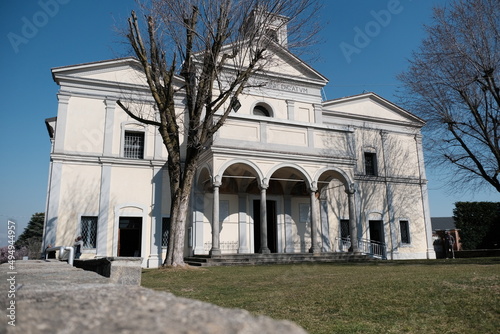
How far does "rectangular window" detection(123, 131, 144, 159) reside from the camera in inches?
722

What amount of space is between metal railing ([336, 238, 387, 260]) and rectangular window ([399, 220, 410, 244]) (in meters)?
1.99

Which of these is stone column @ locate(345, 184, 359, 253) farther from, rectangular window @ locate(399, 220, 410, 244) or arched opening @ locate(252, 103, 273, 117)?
rectangular window @ locate(399, 220, 410, 244)

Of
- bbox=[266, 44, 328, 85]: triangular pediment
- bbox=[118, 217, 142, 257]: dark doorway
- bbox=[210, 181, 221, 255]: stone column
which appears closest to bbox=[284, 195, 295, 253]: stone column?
bbox=[210, 181, 221, 255]: stone column

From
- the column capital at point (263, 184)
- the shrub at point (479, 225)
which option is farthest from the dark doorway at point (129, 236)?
the shrub at point (479, 225)

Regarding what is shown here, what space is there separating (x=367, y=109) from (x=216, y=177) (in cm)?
1289

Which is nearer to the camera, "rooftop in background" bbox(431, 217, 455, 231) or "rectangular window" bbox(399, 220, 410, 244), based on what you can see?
"rectangular window" bbox(399, 220, 410, 244)

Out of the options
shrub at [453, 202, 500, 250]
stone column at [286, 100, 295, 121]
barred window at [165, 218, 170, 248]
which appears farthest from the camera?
shrub at [453, 202, 500, 250]

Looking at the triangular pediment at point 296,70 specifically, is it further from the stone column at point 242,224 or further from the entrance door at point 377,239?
the entrance door at point 377,239

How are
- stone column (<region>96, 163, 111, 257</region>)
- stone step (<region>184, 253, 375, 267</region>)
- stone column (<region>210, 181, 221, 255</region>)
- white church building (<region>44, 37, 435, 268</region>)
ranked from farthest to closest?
stone column (<region>96, 163, 111, 257</region>) → white church building (<region>44, 37, 435, 268</region>) → stone column (<region>210, 181, 221, 255</region>) → stone step (<region>184, 253, 375, 267</region>)

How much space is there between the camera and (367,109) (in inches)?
938

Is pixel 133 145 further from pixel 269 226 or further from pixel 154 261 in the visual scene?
pixel 269 226

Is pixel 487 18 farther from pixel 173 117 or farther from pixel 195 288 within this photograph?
pixel 195 288

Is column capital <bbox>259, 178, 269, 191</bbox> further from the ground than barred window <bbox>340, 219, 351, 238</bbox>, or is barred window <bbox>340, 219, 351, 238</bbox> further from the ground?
column capital <bbox>259, 178, 269, 191</bbox>

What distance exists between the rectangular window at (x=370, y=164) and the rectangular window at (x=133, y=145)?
1351 cm
